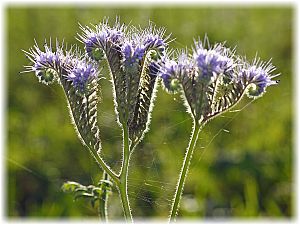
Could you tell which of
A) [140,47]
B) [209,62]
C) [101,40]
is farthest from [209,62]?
[101,40]

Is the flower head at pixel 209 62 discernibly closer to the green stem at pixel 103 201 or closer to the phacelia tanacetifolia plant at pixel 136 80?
the phacelia tanacetifolia plant at pixel 136 80

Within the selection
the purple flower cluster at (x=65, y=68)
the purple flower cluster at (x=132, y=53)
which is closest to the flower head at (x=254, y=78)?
the purple flower cluster at (x=132, y=53)

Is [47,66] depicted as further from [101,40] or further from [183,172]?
[183,172]

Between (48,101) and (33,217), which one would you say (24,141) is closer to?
(48,101)

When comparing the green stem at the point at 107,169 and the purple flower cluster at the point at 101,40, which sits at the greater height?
the purple flower cluster at the point at 101,40

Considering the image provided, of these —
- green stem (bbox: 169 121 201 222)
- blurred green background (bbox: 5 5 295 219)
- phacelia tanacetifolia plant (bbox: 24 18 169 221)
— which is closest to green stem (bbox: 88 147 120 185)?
phacelia tanacetifolia plant (bbox: 24 18 169 221)

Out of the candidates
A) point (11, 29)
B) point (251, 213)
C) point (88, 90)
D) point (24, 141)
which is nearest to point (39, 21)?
point (11, 29)
